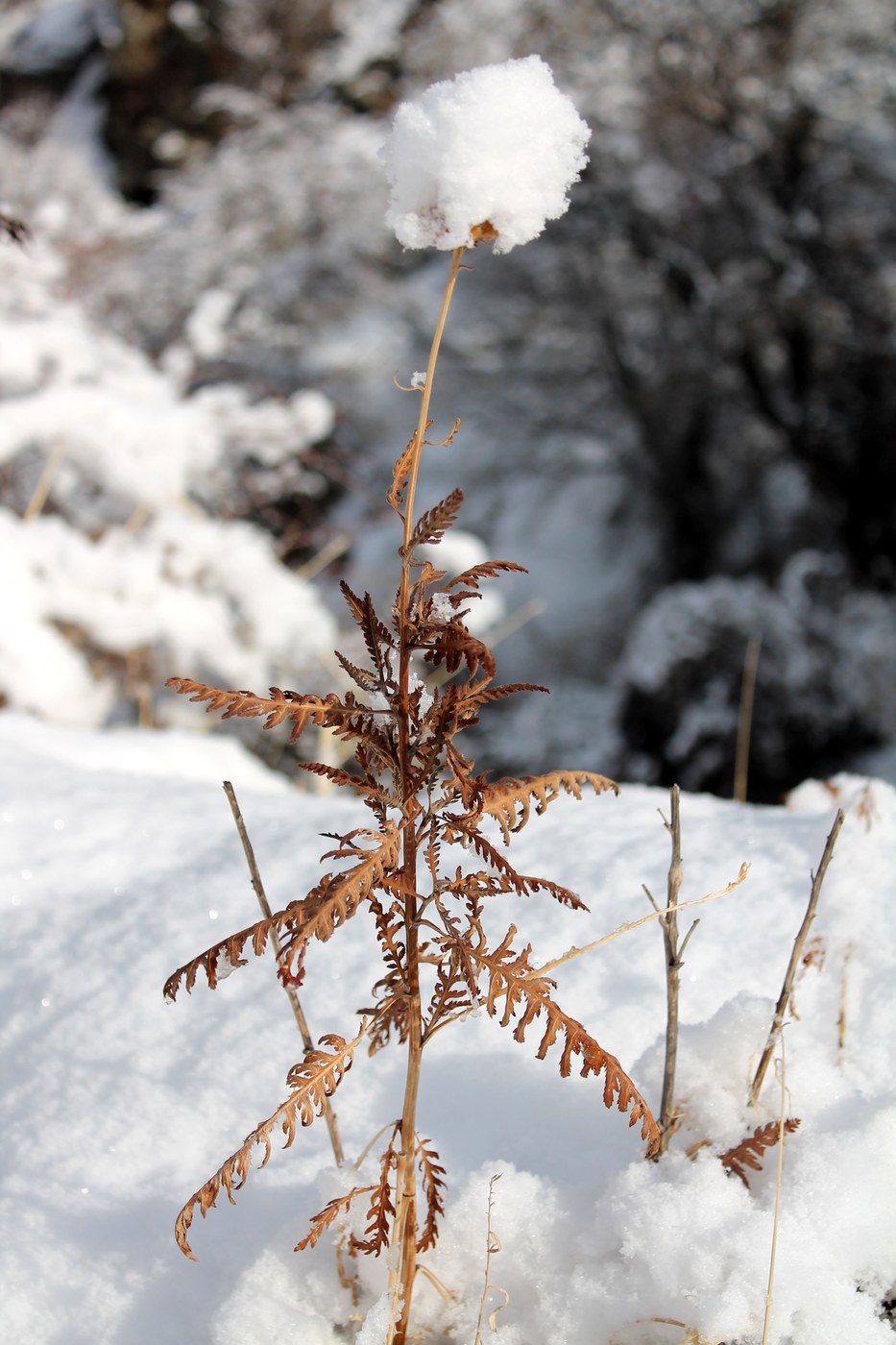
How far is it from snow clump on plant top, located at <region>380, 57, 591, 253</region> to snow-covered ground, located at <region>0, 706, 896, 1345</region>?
2.28 feet

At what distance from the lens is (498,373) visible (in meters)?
6.60

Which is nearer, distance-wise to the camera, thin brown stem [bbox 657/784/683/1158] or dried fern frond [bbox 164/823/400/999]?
dried fern frond [bbox 164/823/400/999]

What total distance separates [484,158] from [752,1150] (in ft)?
2.53

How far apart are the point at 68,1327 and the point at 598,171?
5954 mm

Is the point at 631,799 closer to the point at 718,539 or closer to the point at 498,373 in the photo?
the point at 718,539

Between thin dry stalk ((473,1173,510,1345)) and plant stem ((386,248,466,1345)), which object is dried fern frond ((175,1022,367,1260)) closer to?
plant stem ((386,248,466,1345))

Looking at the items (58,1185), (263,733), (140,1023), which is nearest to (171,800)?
(140,1023)

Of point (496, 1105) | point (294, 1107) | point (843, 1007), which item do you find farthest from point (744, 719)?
point (294, 1107)

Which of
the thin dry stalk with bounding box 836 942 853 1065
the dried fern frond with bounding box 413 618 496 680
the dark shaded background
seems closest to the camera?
the dried fern frond with bounding box 413 618 496 680

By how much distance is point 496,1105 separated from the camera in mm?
956

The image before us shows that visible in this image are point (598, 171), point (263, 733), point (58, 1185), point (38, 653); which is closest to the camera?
point (58, 1185)

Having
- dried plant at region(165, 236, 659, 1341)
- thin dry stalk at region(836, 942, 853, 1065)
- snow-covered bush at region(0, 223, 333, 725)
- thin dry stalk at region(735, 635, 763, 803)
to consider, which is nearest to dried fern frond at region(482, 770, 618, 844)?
dried plant at region(165, 236, 659, 1341)

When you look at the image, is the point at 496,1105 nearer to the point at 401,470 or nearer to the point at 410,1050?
the point at 410,1050

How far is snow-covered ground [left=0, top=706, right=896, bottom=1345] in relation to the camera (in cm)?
75
